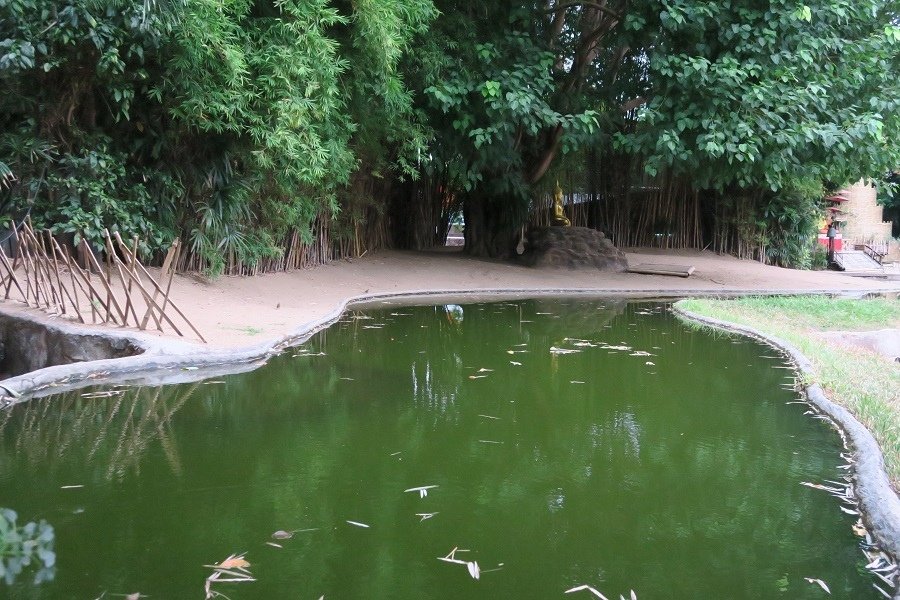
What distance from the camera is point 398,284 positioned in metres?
12.4

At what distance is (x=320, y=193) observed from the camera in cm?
1172

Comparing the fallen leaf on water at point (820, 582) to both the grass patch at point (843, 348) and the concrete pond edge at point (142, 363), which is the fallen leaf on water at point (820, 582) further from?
the concrete pond edge at point (142, 363)

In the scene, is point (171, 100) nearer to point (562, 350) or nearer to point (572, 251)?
point (562, 350)

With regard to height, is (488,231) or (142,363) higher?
(488,231)

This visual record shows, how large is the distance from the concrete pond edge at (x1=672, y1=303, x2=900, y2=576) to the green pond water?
0.34 feet

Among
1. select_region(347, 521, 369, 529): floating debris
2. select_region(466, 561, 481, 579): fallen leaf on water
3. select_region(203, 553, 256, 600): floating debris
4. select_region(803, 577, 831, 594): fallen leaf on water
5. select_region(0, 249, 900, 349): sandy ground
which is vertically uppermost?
select_region(0, 249, 900, 349): sandy ground

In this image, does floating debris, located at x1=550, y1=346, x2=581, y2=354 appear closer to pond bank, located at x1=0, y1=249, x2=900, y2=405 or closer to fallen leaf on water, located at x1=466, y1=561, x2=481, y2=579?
pond bank, located at x1=0, y1=249, x2=900, y2=405

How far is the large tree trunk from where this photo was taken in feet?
51.7

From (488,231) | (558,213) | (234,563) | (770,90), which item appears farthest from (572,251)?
(234,563)

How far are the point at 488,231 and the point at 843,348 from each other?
9.93 metres

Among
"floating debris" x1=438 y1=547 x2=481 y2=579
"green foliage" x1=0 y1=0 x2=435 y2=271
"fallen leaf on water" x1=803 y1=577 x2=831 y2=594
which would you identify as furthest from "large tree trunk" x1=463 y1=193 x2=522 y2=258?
"fallen leaf on water" x1=803 y1=577 x2=831 y2=594

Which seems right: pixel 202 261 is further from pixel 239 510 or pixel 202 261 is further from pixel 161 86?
pixel 239 510

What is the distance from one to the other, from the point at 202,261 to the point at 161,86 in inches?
99.6

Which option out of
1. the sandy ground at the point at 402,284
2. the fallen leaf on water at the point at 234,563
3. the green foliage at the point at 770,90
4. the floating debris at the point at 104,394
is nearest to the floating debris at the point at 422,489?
the fallen leaf on water at the point at 234,563
